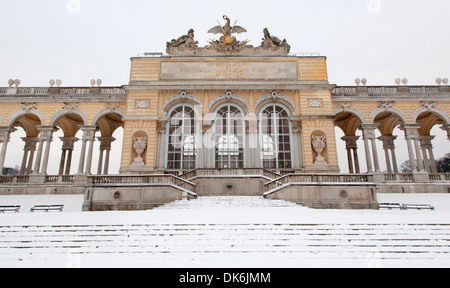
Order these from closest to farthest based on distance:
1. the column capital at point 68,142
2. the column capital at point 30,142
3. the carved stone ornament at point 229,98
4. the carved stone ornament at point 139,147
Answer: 1. the carved stone ornament at point 139,147
2. the carved stone ornament at point 229,98
3. the column capital at point 30,142
4. the column capital at point 68,142

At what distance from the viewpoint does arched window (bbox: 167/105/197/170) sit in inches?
808

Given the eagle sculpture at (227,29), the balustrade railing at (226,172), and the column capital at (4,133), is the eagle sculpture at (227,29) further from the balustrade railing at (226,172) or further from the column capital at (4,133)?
the column capital at (4,133)

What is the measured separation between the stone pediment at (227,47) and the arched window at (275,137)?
501 cm

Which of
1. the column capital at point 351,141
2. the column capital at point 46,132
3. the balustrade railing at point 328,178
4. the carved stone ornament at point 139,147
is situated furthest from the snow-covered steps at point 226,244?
the column capital at point 351,141

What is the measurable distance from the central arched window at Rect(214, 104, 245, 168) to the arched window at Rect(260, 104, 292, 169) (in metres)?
1.72

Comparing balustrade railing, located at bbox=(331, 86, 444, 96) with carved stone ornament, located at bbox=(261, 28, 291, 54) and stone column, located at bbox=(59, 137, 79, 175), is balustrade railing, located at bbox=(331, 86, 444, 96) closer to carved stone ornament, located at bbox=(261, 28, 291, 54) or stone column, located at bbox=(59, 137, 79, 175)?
carved stone ornament, located at bbox=(261, 28, 291, 54)

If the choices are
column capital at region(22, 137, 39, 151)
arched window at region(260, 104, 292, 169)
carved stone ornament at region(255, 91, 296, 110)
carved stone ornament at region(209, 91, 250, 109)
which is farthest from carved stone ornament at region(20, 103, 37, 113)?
arched window at region(260, 104, 292, 169)

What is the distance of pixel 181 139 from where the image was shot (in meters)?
21.0

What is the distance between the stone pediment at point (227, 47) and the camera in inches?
887

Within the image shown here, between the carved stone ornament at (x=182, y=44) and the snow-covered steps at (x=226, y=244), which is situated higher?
the carved stone ornament at (x=182, y=44)

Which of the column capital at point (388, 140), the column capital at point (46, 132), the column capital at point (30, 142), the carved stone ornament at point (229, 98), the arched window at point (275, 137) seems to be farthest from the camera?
the column capital at point (30, 142)
